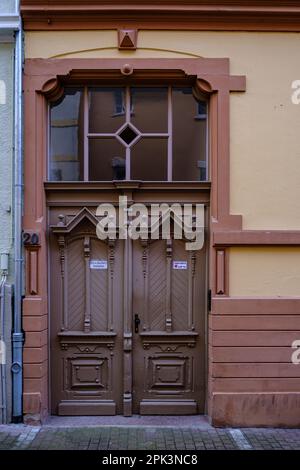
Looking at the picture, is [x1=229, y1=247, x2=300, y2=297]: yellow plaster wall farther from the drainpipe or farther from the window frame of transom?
the drainpipe

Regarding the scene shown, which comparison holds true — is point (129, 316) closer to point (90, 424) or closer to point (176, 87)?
point (90, 424)

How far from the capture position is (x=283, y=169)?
212 inches

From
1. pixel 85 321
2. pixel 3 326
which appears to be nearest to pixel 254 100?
pixel 85 321

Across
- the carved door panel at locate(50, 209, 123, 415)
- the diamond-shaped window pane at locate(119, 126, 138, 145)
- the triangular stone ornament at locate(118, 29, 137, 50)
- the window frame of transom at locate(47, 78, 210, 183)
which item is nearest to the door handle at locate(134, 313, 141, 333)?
the carved door panel at locate(50, 209, 123, 415)

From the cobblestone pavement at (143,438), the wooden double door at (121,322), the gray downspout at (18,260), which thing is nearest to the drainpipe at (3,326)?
the gray downspout at (18,260)

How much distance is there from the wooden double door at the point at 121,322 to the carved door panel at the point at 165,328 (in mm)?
13

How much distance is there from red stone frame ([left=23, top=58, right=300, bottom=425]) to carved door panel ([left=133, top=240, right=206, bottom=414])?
0.79 feet

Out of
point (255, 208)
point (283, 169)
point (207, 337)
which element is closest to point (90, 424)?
point (207, 337)

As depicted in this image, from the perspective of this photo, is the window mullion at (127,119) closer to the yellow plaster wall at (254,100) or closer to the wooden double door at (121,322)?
the yellow plaster wall at (254,100)

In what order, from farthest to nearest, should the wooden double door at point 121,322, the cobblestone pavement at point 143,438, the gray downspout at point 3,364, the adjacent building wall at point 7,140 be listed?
the wooden double door at point 121,322 → the adjacent building wall at point 7,140 → the gray downspout at point 3,364 → the cobblestone pavement at point 143,438

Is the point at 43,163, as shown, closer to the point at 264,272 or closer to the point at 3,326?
the point at 3,326

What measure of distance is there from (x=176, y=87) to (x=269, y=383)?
151 inches

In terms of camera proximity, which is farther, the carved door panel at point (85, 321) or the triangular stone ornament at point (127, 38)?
the carved door panel at point (85, 321)

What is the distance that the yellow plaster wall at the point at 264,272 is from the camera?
5.35 m
